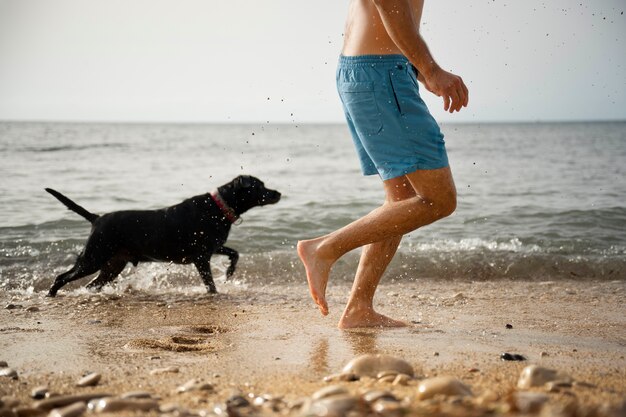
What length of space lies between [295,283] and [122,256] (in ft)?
4.77

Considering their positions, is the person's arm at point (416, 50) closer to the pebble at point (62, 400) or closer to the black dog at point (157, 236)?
the pebble at point (62, 400)

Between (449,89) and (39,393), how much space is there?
2086 mm

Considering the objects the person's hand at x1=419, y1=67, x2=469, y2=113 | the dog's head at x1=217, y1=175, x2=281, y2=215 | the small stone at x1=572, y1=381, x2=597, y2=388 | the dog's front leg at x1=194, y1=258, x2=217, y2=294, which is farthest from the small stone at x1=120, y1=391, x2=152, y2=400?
the dog's head at x1=217, y1=175, x2=281, y2=215

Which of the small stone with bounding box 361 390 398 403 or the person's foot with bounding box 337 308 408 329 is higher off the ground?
the small stone with bounding box 361 390 398 403

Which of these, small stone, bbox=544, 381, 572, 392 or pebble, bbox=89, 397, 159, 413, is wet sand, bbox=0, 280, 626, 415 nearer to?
small stone, bbox=544, 381, 572, 392

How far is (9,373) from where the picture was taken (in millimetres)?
2893

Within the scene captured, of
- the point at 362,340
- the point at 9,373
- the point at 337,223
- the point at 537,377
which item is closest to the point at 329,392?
the point at 537,377

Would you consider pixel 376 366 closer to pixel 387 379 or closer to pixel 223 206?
pixel 387 379

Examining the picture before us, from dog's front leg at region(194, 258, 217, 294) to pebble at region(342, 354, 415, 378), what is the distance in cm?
316

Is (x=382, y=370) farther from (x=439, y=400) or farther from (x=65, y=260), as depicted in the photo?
(x=65, y=260)

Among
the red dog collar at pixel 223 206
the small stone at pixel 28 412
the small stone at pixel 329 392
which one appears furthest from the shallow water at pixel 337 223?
the small stone at pixel 329 392

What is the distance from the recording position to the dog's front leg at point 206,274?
19.1 ft

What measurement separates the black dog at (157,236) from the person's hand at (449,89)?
3084 mm

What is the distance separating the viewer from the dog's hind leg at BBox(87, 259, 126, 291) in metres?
6.04
